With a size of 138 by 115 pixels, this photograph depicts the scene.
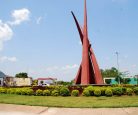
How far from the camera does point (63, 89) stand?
17.6 m

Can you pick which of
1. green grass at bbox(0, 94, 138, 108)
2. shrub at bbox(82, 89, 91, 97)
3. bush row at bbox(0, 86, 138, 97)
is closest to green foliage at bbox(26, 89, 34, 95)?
bush row at bbox(0, 86, 138, 97)

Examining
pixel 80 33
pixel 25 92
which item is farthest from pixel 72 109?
pixel 80 33

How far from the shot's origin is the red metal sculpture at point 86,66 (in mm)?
27416

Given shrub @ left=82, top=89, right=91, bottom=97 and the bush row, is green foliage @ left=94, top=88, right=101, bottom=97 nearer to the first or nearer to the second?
the bush row

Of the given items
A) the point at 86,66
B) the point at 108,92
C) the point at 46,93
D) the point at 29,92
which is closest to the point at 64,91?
the point at 46,93

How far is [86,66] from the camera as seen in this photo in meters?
27.5

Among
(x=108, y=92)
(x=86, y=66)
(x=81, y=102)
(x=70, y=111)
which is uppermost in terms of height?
(x=86, y=66)

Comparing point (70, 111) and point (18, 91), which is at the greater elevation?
point (18, 91)

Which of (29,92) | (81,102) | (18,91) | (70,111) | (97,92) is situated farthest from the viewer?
(18,91)

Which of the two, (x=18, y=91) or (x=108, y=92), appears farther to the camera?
(x=18, y=91)

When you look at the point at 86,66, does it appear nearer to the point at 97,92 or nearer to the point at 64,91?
the point at 64,91

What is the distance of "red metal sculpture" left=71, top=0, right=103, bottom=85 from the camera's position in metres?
27.4

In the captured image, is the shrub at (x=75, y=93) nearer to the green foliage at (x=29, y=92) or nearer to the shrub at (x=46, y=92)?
the shrub at (x=46, y=92)

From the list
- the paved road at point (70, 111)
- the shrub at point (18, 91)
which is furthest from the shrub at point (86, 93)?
the paved road at point (70, 111)
